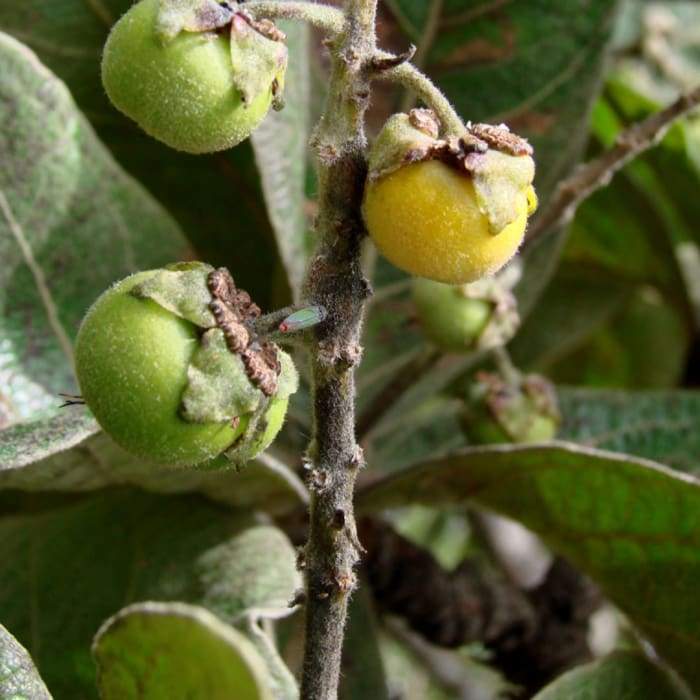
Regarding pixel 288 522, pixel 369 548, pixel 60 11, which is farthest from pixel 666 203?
pixel 60 11

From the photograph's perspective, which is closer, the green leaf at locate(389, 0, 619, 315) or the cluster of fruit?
the cluster of fruit

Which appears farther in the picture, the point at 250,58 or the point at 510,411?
the point at 510,411

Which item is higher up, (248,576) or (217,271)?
(217,271)

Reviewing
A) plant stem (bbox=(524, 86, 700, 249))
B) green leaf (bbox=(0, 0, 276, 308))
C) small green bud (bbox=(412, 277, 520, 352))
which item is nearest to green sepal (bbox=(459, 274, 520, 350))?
small green bud (bbox=(412, 277, 520, 352))

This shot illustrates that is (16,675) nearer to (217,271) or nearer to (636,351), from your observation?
(217,271)

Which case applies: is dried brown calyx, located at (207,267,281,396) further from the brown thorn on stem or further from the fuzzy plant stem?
the brown thorn on stem

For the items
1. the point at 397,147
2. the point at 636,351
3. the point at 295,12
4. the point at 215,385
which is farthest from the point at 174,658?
the point at 636,351

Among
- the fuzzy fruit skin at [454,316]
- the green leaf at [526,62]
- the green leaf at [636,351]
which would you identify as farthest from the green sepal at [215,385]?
the green leaf at [636,351]

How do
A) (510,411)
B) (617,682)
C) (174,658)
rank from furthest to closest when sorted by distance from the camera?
1. (510,411)
2. (617,682)
3. (174,658)
